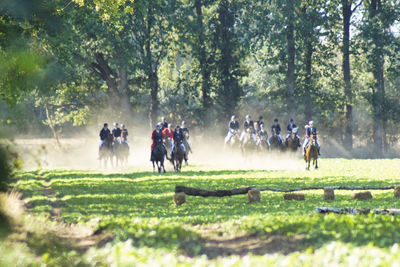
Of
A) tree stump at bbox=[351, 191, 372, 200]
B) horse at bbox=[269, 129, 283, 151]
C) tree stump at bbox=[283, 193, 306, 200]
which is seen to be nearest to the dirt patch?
tree stump at bbox=[283, 193, 306, 200]

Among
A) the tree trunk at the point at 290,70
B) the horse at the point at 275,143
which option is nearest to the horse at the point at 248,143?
the horse at the point at 275,143

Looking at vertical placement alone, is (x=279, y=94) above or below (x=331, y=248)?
above

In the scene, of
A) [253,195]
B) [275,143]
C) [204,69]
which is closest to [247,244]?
[253,195]

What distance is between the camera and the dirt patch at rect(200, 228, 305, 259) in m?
10.6

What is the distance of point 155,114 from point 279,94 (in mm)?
11827

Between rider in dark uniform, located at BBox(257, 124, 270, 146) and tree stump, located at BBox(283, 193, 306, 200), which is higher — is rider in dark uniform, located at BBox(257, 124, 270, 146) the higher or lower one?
the higher one

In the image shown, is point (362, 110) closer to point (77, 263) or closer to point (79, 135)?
point (79, 135)

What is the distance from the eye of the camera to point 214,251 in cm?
1091

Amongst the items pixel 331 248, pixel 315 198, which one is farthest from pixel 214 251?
pixel 315 198

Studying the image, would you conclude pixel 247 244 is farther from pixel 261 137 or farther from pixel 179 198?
pixel 261 137

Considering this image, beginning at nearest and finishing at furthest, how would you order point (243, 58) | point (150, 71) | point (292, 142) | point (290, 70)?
point (292, 142), point (150, 71), point (290, 70), point (243, 58)

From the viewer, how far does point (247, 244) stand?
11.2 m

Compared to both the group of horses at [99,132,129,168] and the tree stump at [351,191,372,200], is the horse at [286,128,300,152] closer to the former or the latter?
the group of horses at [99,132,129,168]

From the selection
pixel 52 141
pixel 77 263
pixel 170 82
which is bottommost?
pixel 77 263
